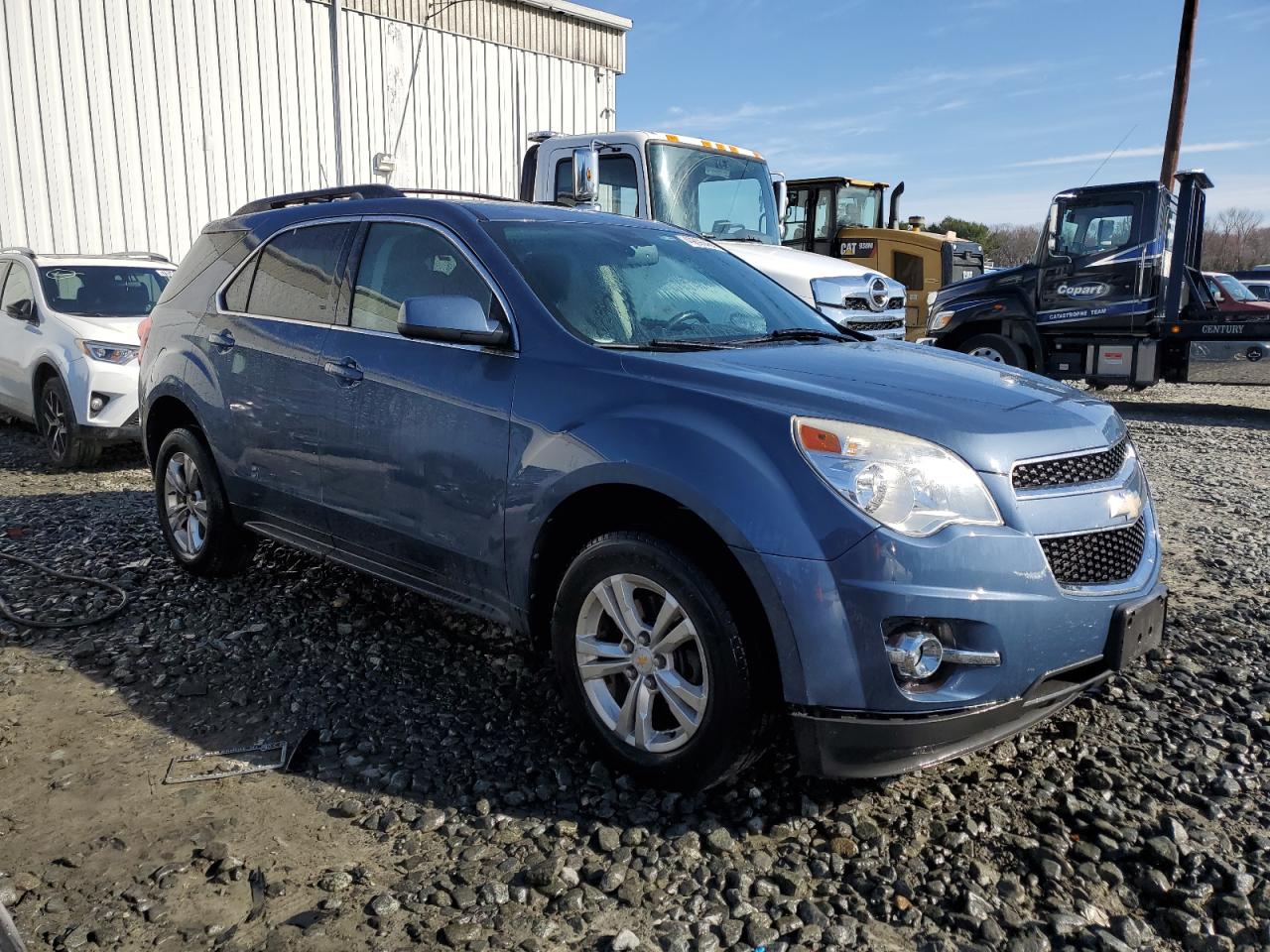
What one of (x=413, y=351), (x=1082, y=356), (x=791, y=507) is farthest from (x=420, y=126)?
(x=791, y=507)

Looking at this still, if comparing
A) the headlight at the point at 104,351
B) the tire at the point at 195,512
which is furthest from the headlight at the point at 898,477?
the headlight at the point at 104,351

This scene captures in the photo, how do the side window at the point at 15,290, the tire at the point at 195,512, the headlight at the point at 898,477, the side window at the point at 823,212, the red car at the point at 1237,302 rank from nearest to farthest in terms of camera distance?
the headlight at the point at 898,477 < the tire at the point at 195,512 < the side window at the point at 15,290 < the red car at the point at 1237,302 < the side window at the point at 823,212

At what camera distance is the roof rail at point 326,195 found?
4.34 meters

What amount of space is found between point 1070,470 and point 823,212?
45.9ft

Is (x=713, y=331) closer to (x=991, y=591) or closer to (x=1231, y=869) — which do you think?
(x=991, y=591)

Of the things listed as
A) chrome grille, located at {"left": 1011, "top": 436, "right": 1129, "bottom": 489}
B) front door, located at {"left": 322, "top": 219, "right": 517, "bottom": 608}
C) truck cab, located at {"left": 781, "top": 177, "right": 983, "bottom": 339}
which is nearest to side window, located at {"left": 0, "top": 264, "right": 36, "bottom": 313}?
front door, located at {"left": 322, "top": 219, "right": 517, "bottom": 608}

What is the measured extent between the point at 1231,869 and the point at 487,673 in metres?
2.54

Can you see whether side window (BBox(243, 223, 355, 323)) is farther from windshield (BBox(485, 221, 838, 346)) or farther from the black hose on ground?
the black hose on ground

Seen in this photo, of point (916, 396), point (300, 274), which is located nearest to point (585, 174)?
point (300, 274)

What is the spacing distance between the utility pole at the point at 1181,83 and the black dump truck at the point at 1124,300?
8.84 meters

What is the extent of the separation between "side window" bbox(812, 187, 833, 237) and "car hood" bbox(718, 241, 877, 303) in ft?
23.3

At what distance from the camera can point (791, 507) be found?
258 cm

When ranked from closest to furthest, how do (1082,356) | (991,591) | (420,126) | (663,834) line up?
(991,591) → (663,834) → (1082,356) → (420,126)

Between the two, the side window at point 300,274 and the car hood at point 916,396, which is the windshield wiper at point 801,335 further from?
the side window at point 300,274
